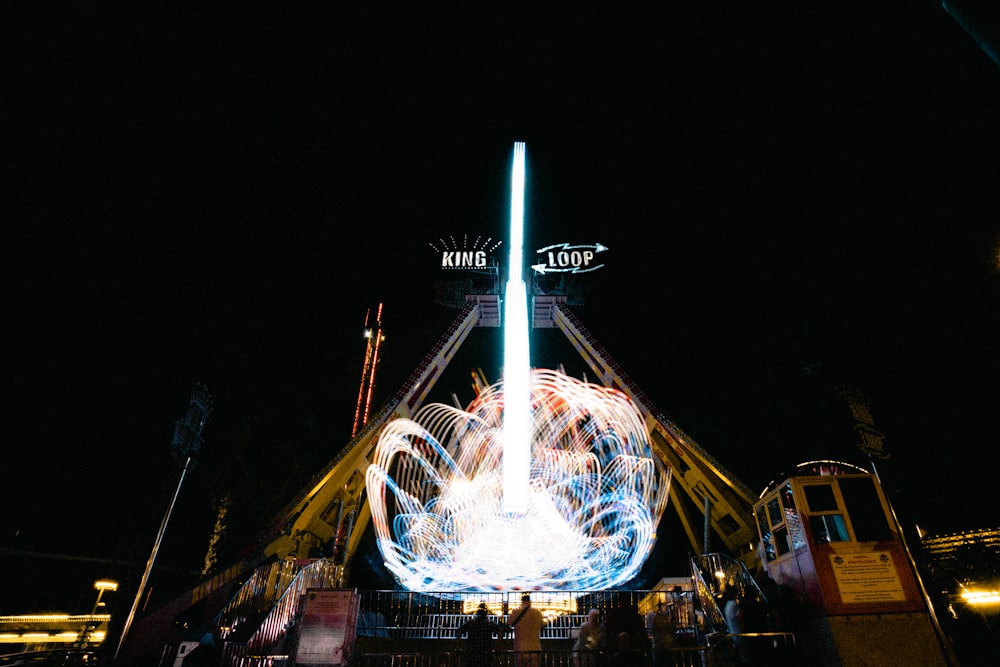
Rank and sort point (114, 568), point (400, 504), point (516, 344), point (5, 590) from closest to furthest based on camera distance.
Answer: point (5, 590) < point (114, 568) < point (400, 504) < point (516, 344)

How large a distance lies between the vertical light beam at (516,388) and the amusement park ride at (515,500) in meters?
0.09

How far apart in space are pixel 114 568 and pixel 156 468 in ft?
14.0

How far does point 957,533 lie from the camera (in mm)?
16062

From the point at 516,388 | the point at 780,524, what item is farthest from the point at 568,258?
the point at 780,524

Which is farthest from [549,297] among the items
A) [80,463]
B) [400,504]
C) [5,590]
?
[5,590]

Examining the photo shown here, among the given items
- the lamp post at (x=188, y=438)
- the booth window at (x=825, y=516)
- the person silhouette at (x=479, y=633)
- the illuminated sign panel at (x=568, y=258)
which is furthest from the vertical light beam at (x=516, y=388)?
the lamp post at (x=188, y=438)

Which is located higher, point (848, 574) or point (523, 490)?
point (523, 490)

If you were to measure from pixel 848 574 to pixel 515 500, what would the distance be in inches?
629

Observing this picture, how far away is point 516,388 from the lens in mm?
24562

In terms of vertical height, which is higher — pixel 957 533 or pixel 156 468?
pixel 156 468

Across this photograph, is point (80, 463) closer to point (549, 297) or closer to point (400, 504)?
point (400, 504)

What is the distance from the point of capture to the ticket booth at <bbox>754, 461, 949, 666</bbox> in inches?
281

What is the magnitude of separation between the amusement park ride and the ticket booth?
5 cm

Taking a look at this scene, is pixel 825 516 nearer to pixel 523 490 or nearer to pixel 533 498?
pixel 533 498
